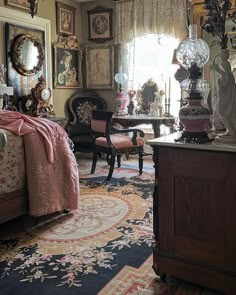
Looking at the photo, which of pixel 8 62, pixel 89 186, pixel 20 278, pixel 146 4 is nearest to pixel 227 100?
pixel 20 278

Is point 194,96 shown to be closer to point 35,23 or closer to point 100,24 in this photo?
point 35,23

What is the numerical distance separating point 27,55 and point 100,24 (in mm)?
1581

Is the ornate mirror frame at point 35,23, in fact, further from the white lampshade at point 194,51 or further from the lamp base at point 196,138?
the lamp base at point 196,138

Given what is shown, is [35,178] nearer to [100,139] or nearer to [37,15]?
[100,139]

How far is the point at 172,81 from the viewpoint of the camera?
219 inches

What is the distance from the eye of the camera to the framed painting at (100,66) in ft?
19.5

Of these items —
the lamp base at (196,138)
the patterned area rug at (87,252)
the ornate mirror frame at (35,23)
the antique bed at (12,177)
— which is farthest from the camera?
the ornate mirror frame at (35,23)

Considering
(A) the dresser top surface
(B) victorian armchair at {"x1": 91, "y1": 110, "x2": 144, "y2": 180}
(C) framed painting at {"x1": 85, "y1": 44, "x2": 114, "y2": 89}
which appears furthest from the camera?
(C) framed painting at {"x1": 85, "y1": 44, "x2": 114, "y2": 89}

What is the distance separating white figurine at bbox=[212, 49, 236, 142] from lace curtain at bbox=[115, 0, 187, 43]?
368cm

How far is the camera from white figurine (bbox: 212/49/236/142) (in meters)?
1.77

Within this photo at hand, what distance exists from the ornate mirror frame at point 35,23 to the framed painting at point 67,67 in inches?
6.3

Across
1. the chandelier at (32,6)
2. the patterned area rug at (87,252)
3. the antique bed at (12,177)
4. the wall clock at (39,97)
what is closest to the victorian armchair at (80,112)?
the wall clock at (39,97)

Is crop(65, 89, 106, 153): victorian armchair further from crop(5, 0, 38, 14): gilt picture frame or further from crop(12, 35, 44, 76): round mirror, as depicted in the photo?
crop(5, 0, 38, 14): gilt picture frame

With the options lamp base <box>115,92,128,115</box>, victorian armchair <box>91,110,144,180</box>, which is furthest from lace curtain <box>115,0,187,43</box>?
victorian armchair <box>91,110,144,180</box>
